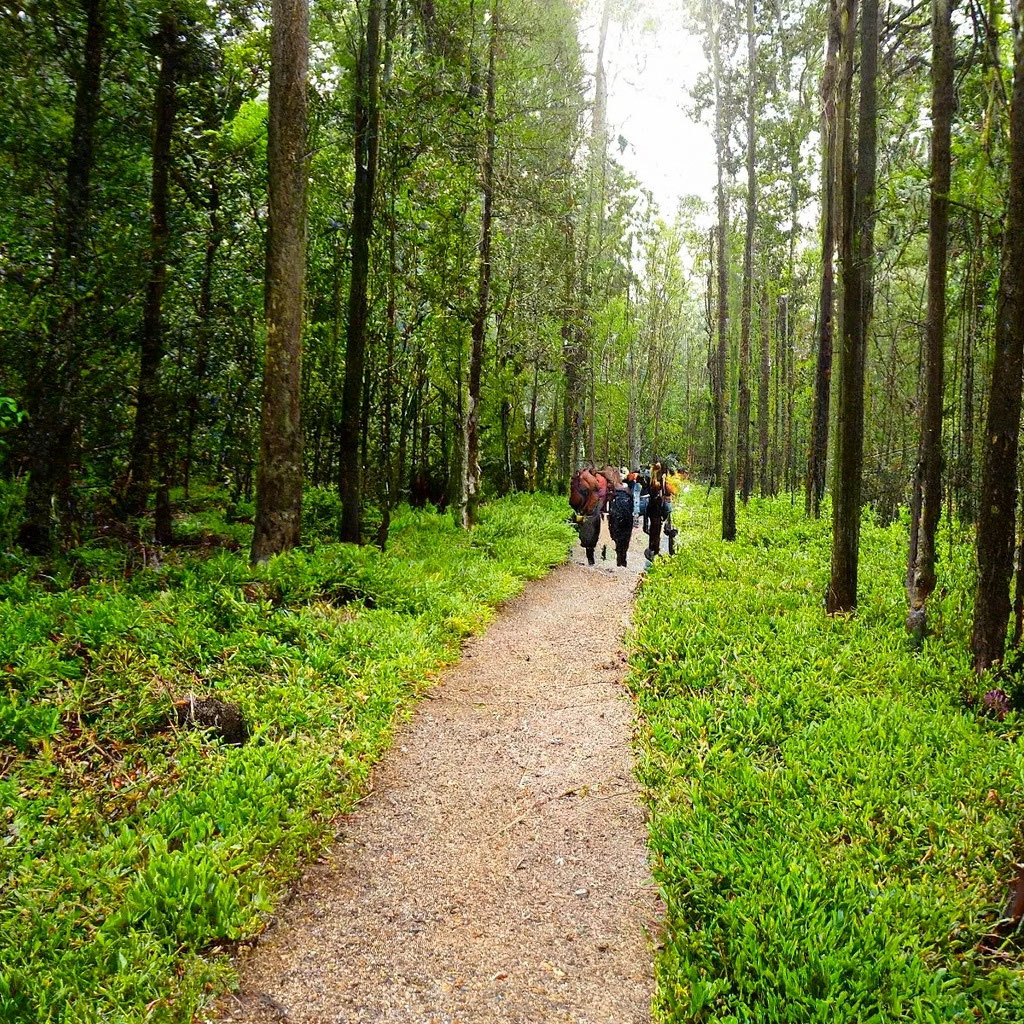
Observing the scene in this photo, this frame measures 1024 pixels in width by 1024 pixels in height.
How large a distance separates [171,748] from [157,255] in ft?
20.8

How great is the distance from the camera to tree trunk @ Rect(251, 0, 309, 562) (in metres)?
7.12

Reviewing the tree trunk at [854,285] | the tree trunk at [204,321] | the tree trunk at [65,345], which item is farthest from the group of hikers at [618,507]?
the tree trunk at [65,345]

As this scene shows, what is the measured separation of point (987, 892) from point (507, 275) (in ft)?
45.2

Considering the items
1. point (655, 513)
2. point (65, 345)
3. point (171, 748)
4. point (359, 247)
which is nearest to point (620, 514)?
point (655, 513)

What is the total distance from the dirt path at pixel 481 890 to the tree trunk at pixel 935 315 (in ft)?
11.2

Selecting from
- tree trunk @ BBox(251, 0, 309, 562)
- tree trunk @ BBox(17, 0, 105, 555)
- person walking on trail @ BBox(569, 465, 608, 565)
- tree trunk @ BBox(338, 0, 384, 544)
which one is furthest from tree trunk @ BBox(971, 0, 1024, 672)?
tree trunk @ BBox(17, 0, 105, 555)

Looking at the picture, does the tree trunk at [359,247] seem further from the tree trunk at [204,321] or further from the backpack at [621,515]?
the backpack at [621,515]

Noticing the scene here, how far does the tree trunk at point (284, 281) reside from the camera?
23.4 ft

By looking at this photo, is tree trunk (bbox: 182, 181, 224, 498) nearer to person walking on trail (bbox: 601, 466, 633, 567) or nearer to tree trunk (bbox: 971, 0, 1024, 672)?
person walking on trail (bbox: 601, 466, 633, 567)

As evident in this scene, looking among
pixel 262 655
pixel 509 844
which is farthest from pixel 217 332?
pixel 509 844

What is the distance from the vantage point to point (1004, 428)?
542 centimetres

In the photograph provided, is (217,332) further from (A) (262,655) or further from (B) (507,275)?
(B) (507,275)

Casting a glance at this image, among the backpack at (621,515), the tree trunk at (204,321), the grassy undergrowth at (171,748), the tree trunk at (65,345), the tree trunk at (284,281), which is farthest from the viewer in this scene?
the backpack at (621,515)

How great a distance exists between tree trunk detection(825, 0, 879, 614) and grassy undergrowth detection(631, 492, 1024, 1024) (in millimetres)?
1376
